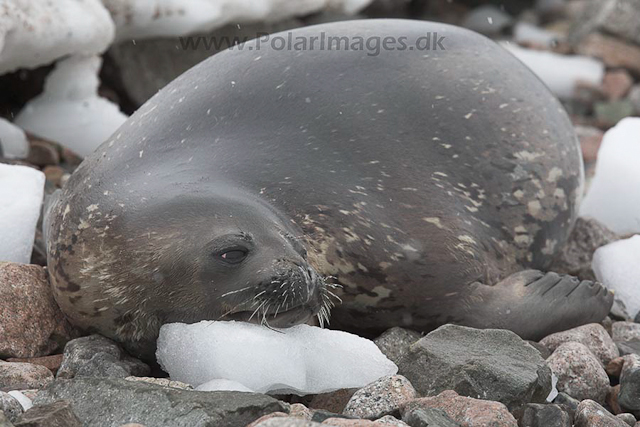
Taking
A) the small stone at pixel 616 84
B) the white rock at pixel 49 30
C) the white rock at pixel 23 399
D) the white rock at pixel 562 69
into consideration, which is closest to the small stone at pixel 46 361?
the white rock at pixel 23 399

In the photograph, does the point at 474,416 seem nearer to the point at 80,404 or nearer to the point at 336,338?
the point at 336,338

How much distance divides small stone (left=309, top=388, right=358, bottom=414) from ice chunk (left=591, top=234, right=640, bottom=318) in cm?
166

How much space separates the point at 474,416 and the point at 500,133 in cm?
174

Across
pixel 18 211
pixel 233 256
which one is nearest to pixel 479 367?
pixel 233 256

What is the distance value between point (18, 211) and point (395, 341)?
1.61m

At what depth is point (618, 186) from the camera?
16.9 ft

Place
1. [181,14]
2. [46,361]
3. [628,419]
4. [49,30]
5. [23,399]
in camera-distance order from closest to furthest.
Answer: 1. [23,399]
2. [628,419]
3. [46,361]
4. [49,30]
5. [181,14]

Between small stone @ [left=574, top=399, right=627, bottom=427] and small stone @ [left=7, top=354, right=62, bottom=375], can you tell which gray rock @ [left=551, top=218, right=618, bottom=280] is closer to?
small stone @ [left=574, top=399, right=627, bottom=427]

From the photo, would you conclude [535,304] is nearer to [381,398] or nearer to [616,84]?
[381,398]

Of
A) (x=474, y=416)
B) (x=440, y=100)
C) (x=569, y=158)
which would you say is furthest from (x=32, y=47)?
(x=474, y=416)

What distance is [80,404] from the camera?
290 centimetres

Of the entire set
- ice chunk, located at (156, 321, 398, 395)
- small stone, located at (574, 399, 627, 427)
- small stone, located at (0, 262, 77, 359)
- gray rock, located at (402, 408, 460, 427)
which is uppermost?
gray rock, located at (402, 408, 460, 427)

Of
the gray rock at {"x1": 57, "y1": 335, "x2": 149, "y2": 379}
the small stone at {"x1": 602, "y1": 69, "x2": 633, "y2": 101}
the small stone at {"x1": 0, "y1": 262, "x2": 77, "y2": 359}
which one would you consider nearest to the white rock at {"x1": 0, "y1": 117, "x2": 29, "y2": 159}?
the small stone at {"x1": 0, "y1": 262, "x2": 77, "y2": 359}

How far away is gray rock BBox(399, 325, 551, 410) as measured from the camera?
3.12 meters
